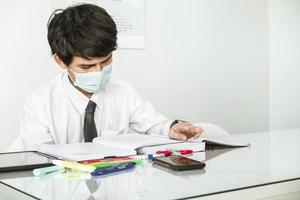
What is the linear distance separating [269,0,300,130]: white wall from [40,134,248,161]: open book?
2.23m

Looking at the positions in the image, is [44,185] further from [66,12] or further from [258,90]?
[258,90]

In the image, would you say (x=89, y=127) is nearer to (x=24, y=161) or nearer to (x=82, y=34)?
(x=82, y=34)

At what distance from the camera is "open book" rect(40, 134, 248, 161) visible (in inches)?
47.4

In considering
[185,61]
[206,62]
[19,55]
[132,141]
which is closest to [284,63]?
[206,62]

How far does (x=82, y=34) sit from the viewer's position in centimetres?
164

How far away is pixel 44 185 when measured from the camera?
3.01 feet

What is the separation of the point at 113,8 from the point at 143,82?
490 millimetres

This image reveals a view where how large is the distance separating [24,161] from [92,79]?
1.86 feet

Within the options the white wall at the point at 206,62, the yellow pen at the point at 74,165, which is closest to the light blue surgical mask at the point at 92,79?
the yellow pen at the point at 74,165

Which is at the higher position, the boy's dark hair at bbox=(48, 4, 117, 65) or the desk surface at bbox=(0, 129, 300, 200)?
the boy's dark hair at bbox=(48, 4, 117, 65)

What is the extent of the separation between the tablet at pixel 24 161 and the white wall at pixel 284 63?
8.64 feet

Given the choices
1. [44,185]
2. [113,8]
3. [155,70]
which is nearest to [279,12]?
[155,70]

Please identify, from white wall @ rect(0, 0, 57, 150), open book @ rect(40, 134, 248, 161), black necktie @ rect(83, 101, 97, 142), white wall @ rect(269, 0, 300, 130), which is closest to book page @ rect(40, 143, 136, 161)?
open book @ rect(40, 134, 248, 161)

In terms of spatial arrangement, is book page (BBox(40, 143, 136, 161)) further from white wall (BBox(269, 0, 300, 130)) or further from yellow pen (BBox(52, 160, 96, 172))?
white wall (BBox(269, 0, 300, 130))
